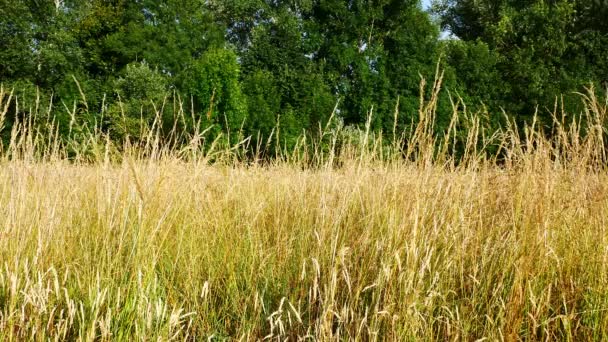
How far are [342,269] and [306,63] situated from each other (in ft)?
47.4

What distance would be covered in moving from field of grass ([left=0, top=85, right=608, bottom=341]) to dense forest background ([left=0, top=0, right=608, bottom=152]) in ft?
33.8

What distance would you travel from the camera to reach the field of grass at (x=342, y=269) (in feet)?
5.38

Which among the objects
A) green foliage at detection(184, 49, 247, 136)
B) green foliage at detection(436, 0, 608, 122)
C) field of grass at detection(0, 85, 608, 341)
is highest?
green foliage at detection(436, 0, 608, 122)

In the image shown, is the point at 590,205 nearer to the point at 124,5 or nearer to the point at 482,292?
the point at 482,292

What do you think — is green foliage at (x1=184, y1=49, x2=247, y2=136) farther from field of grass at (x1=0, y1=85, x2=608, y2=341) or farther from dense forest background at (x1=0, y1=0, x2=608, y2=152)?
field of grass at (x1=0, y1=85, x2=608, y2=341)

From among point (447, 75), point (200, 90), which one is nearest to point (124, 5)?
point (200, 90)

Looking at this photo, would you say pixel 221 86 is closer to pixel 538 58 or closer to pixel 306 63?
pixel 306 63

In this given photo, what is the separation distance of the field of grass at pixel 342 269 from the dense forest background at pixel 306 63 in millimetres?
10310

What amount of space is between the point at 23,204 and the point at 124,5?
67.4ft

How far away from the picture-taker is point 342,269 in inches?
70.0

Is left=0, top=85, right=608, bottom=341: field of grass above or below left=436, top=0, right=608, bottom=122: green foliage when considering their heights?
below

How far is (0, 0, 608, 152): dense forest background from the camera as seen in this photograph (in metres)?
13.8

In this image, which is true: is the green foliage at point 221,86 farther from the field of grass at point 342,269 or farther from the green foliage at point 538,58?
the field of grass at point 342,269

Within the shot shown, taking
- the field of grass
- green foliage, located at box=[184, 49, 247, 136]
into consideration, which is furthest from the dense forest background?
the field of grass
